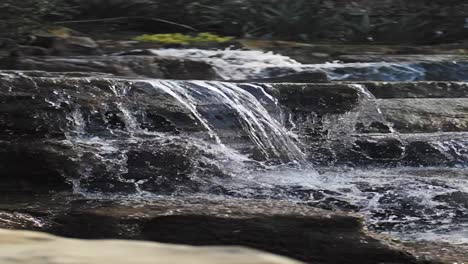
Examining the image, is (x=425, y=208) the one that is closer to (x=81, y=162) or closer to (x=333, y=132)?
(x=333, y=132)

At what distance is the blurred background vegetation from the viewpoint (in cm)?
1125

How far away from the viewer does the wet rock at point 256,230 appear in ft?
11.4

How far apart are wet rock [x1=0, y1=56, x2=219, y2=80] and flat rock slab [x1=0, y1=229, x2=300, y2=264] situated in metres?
5.70

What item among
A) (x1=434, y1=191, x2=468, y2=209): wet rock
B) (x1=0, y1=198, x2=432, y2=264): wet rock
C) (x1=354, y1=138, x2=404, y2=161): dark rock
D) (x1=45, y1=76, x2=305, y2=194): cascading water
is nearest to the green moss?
(x1=45, y1=76, x2=305, y2=194): cascading water

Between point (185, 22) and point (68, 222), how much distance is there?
26.5 feet

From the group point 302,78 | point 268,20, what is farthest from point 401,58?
point 268,20

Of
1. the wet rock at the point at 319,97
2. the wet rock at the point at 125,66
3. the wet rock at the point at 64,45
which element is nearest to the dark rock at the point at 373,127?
the wet rock at the point at 319,97

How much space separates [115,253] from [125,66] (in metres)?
6.00

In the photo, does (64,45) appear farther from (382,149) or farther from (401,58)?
(382,149)

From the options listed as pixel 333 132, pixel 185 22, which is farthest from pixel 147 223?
pixel 185 22

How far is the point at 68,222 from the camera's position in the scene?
3.78 metres

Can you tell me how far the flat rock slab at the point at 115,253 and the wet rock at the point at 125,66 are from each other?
18.7ft

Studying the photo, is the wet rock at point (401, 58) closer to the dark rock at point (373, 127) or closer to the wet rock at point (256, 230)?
the dark rock at point (373, 127)

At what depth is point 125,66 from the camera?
7.25 metres
